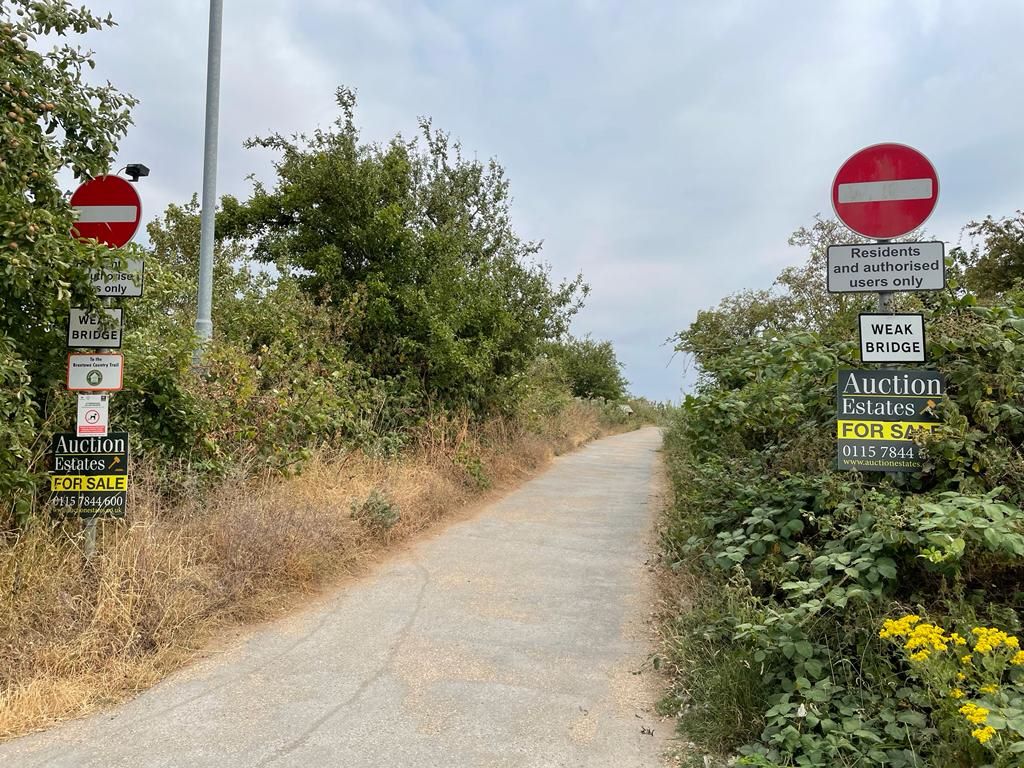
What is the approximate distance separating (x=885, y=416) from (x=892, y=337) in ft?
1.56

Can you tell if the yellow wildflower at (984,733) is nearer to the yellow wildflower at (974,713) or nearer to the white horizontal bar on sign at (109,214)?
the yellow wildflower at (974,713)

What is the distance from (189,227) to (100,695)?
11075 mm

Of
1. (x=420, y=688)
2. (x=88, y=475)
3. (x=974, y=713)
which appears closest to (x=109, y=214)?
(x=88, y=475)


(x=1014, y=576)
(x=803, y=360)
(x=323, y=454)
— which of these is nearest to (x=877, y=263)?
(x=803, y=360)

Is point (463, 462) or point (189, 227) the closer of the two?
point (463, 462)

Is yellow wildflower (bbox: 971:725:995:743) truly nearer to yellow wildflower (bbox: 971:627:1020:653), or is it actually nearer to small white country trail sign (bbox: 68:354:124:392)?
yellow wildflower (bbox: 971:627:1020:653)

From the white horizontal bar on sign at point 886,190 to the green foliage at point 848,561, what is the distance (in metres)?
0.80

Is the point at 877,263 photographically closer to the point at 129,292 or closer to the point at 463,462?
the point at 129,292

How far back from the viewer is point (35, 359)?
4215 millimetres

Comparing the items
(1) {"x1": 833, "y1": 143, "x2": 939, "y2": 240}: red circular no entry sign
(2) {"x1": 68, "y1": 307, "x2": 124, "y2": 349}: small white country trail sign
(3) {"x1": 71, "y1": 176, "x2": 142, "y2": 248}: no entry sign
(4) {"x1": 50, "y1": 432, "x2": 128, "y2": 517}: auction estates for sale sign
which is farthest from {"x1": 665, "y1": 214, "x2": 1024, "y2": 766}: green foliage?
(3) {"x1": 71, "y1": 176, "x2": 142, "y2": 248}: no entry sign

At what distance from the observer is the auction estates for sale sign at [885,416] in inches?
142

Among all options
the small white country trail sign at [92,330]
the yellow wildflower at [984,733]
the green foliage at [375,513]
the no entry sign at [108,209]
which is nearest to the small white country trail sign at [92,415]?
the small white country trail sign at [92,330]

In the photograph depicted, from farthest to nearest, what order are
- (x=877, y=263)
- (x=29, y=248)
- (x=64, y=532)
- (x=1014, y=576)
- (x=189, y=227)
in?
(x=189, y=227) < (x=64, y=532) < (x=877, y=263) < (x=29, y=248) < (x=1014, y=576)

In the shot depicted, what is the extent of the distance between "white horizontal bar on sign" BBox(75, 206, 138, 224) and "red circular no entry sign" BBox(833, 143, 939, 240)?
4.83 metres
